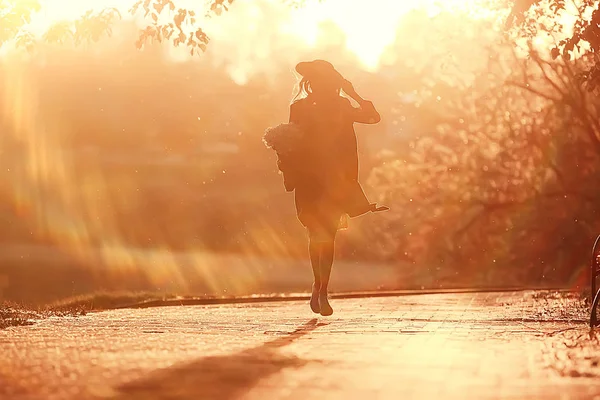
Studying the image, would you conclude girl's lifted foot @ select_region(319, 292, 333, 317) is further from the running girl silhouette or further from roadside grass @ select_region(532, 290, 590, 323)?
roadside grass @ select_region(532, 290, 590, 323)

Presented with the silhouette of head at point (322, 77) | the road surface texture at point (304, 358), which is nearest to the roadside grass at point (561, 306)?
the road surface texture at point (304, 358)

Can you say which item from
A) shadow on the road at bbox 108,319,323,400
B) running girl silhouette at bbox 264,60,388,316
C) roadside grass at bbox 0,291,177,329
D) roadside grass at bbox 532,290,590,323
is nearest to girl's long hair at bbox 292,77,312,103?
running girl silhouette at bbox 264,60,388,316

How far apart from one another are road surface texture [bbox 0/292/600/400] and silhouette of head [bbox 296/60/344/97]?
208 cm

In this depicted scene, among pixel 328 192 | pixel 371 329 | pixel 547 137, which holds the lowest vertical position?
pixel 371 329

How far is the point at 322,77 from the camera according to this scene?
512 inches

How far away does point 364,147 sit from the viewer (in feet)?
175

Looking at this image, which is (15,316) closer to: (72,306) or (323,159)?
(323,159)

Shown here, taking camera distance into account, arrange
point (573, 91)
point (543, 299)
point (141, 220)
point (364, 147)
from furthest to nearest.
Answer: point (141, 220), point (364, 147), point (573, 91), point (543, 299)

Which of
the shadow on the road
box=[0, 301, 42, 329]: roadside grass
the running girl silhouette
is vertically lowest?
the shadow on the road

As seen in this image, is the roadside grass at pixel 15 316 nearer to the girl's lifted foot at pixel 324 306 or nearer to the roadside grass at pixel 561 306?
the girl's lifted foot at pixel 324 306

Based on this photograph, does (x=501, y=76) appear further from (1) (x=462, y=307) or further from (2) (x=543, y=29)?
(1) (x=462, y=307)

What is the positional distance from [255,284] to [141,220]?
3627cm

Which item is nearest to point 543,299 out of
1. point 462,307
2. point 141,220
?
point 462,307

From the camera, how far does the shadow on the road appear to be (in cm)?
670
